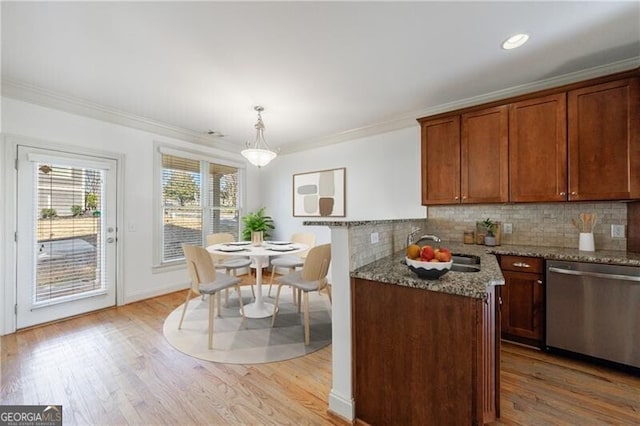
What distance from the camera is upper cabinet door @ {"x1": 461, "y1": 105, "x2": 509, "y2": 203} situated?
259 cm

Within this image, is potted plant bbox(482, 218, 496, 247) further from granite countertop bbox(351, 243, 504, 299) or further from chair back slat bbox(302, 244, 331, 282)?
chair back slat bbox(302, 244, 331, 282)

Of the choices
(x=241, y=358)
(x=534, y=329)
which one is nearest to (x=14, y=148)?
(x=241, y=358)

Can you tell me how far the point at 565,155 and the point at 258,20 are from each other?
9.24 feet

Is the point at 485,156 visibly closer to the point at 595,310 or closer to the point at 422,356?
the point at 595,310

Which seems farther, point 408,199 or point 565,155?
point 408,199

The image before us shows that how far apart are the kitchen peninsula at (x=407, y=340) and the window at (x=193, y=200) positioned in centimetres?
337

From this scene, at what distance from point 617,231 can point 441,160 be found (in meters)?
1.65

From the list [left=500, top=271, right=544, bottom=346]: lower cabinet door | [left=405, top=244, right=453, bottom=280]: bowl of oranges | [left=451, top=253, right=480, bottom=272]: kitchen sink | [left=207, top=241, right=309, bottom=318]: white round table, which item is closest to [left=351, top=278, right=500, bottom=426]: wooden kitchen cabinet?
[left=405, top=244, right=453, bottom=280]: bowl of oranges

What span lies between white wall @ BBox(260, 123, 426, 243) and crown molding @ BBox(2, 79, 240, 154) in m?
1.62

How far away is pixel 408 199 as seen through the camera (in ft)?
11.6

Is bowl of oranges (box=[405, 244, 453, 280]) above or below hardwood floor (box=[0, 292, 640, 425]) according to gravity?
above

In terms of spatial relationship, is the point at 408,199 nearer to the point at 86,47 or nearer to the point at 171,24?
the point at 171,24

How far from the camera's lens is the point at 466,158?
2.81 m

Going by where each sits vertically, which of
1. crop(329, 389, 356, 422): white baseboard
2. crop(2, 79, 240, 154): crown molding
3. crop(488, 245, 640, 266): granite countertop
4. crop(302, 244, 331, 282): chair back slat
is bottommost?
crop(329, 389, 356, 422): white baseboard
